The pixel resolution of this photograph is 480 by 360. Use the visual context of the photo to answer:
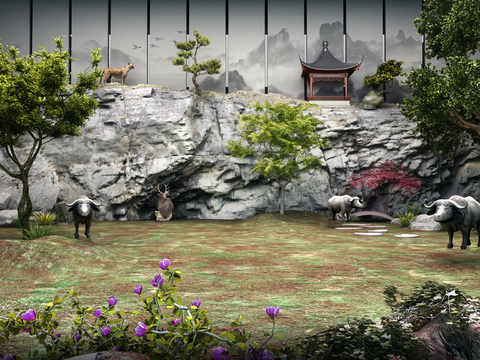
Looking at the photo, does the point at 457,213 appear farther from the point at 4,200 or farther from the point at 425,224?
the point at 4,200

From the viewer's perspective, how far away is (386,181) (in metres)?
15.7

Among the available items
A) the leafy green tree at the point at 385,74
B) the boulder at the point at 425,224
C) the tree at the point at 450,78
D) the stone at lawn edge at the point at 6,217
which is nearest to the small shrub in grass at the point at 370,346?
the boulder at the point at 425,224

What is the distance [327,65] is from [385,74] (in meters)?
3.05

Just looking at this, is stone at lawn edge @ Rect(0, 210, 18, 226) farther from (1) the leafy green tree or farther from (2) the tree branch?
(1) the leafy green tree

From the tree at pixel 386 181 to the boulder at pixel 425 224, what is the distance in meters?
3.00

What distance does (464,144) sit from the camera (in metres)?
16.6

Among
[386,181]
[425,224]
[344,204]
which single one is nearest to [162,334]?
[425,224]

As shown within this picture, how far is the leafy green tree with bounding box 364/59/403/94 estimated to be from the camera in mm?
18031

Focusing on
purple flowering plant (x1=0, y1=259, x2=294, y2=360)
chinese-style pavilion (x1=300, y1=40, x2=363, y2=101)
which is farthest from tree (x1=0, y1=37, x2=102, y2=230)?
chinese-style pavilion (x1=300, y1=40, x2=363, y2=101)

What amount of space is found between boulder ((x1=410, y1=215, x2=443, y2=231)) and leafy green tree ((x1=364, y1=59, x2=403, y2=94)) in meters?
8.83

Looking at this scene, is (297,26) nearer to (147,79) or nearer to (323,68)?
(323,68)

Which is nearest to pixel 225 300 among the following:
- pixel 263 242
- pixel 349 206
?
pixel 263 242

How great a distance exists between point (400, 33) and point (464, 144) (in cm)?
758

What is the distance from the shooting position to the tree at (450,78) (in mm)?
11000
